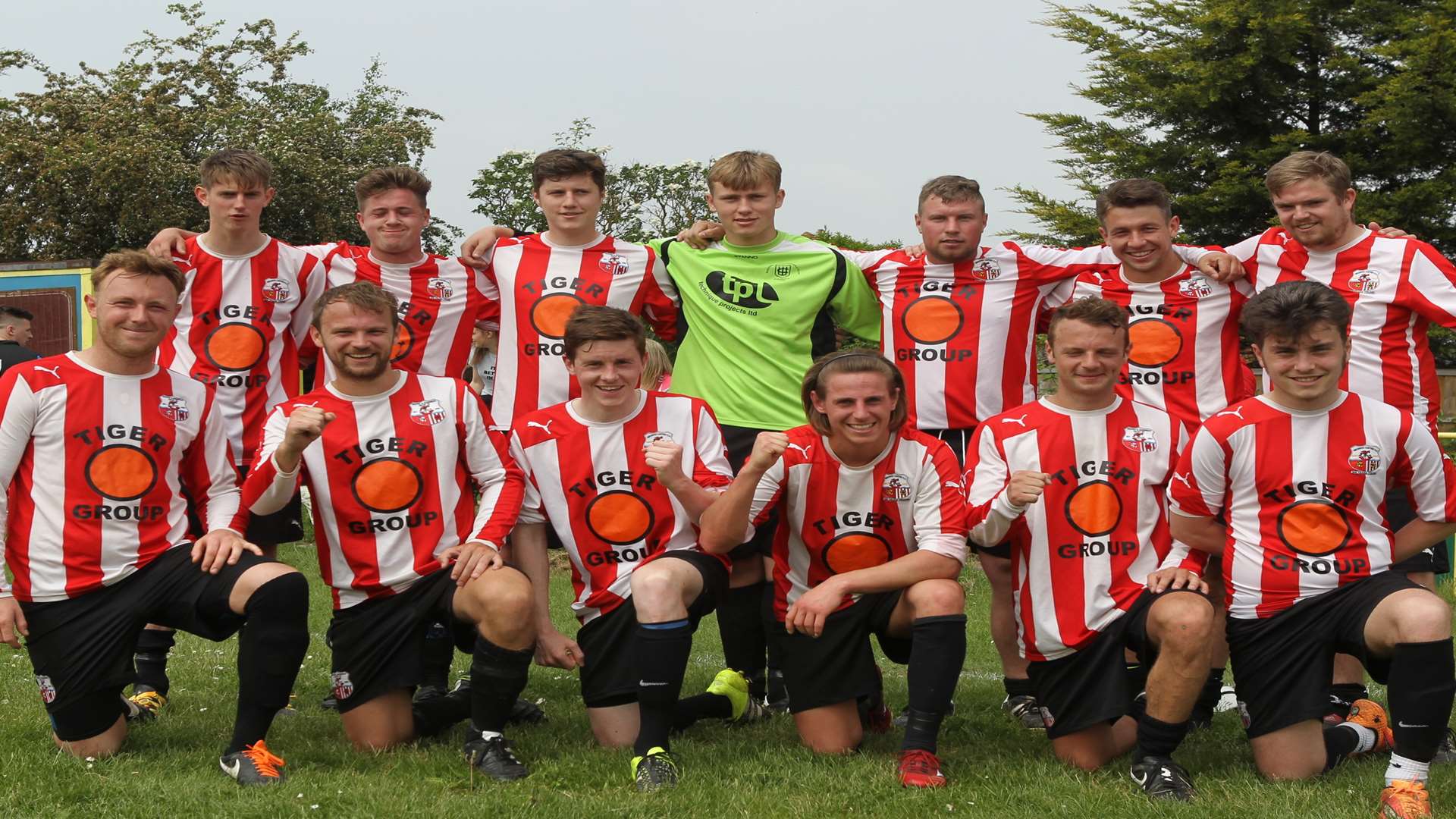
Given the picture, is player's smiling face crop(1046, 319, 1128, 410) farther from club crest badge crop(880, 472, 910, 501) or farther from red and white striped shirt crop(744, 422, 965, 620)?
club crest badge crop(880, 472, 910, 501)

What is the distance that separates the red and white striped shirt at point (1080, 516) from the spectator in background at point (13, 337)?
8183 mm

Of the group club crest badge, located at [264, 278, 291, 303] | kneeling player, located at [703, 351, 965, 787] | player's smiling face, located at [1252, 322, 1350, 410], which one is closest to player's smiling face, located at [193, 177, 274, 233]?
club crest badge, located at [264, 278, 291, 303]

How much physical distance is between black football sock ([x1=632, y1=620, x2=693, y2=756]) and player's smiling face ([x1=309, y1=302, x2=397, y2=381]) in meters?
1.38

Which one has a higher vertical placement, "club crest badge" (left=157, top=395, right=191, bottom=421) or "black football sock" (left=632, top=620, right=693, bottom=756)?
"club crest badge" (left=157, top=395, right=191, bottom=421)

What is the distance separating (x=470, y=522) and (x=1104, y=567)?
2.30m

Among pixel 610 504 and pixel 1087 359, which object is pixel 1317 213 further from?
pixel 610 504

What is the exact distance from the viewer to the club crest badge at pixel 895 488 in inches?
184

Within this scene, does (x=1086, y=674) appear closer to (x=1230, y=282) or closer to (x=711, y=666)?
(x=1230, y=282)

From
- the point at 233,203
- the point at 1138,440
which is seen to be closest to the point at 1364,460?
the point at 1138,440

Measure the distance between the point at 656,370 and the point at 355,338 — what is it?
1.79 meters

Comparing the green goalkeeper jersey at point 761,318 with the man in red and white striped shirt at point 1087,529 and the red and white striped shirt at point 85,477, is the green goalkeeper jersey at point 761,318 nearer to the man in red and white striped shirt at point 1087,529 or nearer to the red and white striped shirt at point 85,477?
the man in red and white striped shirt at point 1087,529

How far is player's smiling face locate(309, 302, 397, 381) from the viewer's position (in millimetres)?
4723

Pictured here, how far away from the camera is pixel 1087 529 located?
461 cm

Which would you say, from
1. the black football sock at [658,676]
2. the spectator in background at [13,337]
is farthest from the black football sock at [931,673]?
the spectator in background at [13,337]
